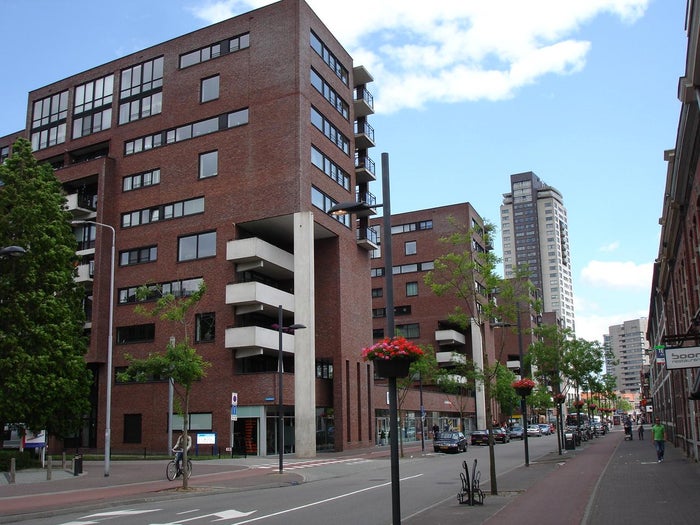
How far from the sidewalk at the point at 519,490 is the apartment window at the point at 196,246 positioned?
16.5 meters

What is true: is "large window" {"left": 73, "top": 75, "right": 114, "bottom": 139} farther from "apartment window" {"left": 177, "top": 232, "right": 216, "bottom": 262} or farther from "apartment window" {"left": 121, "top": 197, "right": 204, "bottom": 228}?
"apartment window" {"left": 177, "top": 232, "right": 216, "bottom": 262}

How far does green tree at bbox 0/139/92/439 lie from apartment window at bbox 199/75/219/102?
16.3m

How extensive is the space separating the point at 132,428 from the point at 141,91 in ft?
82.4

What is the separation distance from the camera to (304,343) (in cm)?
4288

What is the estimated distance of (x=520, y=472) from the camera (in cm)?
2584

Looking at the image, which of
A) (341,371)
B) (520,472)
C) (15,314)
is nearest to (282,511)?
(520,472)

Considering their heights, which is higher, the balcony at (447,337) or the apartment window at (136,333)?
the balcony at (447,337)

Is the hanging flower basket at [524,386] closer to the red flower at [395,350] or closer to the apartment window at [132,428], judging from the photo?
the red flower at [395,350]

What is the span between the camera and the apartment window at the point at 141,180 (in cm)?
4957

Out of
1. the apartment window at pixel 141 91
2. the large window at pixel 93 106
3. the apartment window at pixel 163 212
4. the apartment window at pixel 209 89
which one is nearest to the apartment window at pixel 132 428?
the apartment window at pixel 163 212

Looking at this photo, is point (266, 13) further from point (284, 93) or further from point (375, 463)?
point (375, 463)

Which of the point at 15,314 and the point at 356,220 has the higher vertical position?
the point at 356,220

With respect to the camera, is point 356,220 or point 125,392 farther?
point 356,220

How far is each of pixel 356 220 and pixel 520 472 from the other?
101 feet
